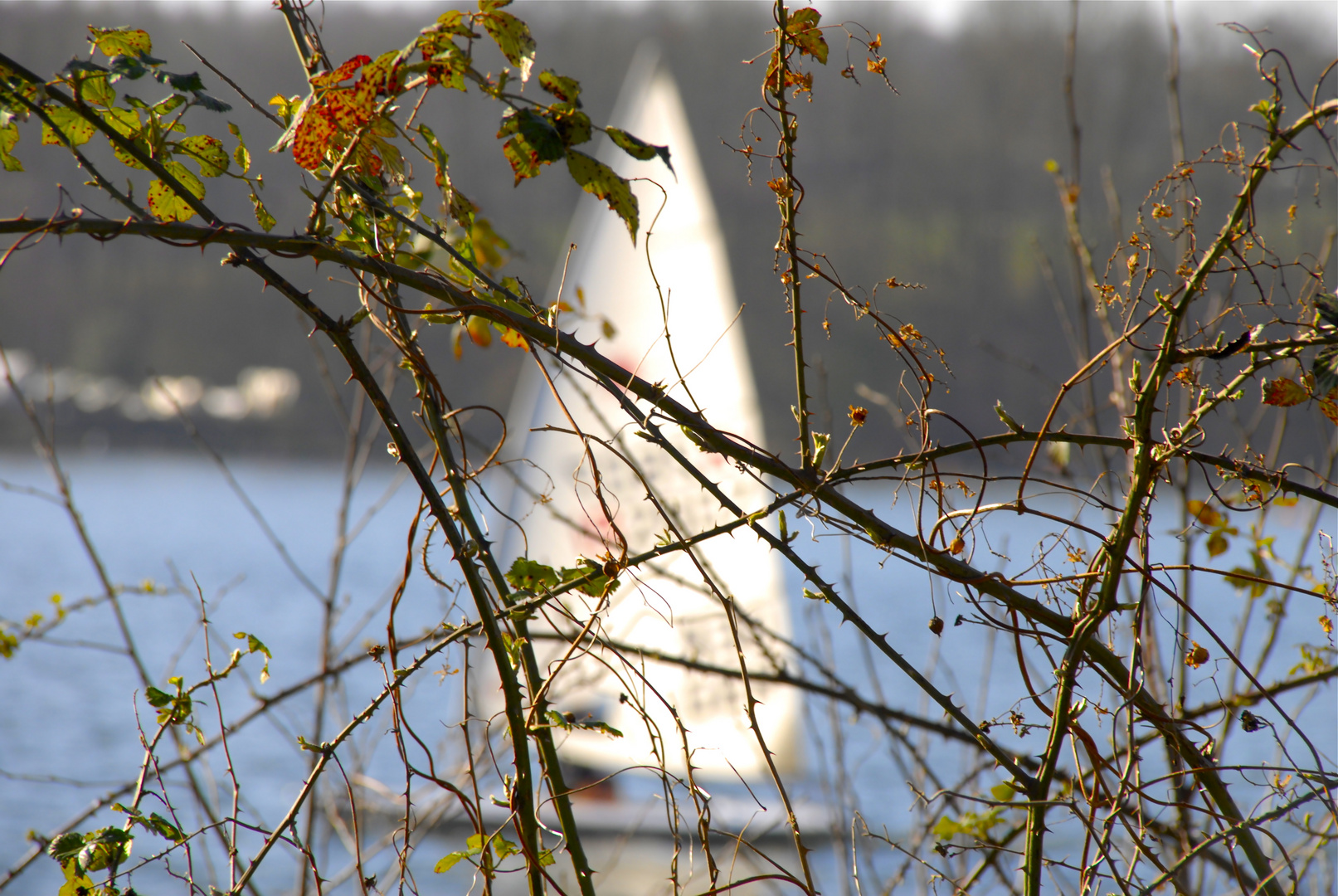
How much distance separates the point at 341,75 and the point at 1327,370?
0.56 m

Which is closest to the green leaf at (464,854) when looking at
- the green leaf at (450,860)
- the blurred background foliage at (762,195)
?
the green leaf at (450,860)

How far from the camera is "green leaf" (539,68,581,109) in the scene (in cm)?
56

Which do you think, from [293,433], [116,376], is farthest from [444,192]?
[116,376]

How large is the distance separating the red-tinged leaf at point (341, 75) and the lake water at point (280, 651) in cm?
38

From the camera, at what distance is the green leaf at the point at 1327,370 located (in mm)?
532

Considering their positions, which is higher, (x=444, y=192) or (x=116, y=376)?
(x=116, y=376)

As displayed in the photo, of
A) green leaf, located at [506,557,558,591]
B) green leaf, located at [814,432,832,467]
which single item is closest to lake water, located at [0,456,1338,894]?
green leaf, located at [814,432,832,467]

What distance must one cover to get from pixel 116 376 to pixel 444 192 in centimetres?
3147

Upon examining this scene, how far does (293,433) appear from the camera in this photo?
1108 inches

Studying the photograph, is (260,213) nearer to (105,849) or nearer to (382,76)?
(382,76)

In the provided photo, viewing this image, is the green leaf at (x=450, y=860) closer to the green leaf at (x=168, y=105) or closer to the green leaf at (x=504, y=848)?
the green leaf at (x=504, y=848)

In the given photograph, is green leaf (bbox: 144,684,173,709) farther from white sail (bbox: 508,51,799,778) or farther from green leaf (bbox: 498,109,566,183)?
white sail (bbox: 508,51,799,778)

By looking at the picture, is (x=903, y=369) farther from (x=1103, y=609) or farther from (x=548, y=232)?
(x=548, y=232)

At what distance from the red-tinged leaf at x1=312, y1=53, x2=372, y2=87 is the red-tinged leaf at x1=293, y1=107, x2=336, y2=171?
0.05ft
